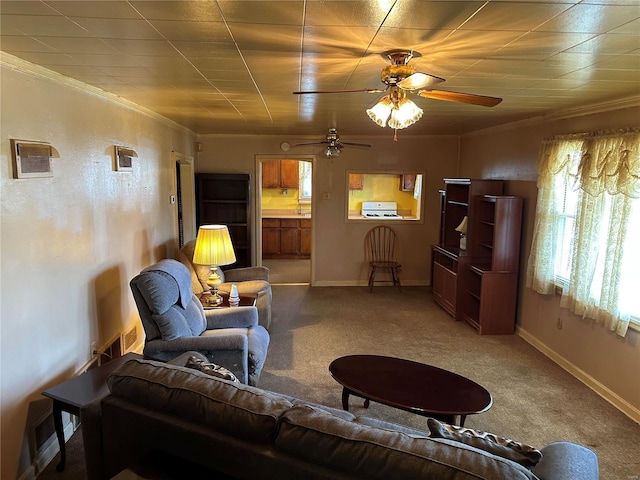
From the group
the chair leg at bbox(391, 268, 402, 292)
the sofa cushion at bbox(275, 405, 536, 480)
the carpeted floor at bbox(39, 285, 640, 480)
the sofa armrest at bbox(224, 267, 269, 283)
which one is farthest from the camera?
the chair leg at bbox(391, 268, 402, 292)

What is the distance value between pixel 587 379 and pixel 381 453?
310cm

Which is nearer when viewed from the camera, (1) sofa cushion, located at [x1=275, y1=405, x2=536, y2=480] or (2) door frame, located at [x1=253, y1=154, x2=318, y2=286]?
(1) sofa cushion, located at [x1=275, y1=405, x2=536, y2=480]

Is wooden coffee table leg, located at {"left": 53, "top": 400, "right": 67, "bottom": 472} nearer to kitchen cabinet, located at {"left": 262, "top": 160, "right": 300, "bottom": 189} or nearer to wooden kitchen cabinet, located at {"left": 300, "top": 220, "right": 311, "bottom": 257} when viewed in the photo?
wooden kitchen cabinet, located at {"left": 300, "top": 220, "right": 311, "bottom": 257}

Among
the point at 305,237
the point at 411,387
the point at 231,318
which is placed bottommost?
the point at 411,387

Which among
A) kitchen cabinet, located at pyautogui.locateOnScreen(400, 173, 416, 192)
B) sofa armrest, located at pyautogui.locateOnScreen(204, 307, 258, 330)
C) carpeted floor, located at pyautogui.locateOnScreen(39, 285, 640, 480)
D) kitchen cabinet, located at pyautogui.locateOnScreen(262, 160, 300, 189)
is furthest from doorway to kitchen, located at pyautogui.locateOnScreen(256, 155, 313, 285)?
sofa armrest, located at pyautogui.locateOnScreen(204, 307, 258, 330)

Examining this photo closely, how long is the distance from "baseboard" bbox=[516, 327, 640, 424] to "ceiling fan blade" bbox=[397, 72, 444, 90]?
289cm

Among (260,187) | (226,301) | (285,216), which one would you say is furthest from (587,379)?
(285,216)

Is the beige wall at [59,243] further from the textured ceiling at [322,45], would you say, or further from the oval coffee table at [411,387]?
the oval coffee table at [411,387]

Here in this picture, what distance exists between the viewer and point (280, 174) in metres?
8.74

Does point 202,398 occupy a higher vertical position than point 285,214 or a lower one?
lower

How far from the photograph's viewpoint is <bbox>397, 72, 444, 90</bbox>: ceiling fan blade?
1.93m

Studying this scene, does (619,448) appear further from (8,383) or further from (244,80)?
(8,383)

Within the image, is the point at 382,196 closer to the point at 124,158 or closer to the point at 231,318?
the point at 231,318

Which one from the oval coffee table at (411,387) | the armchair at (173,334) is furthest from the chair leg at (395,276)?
the armchair at (173,334)
